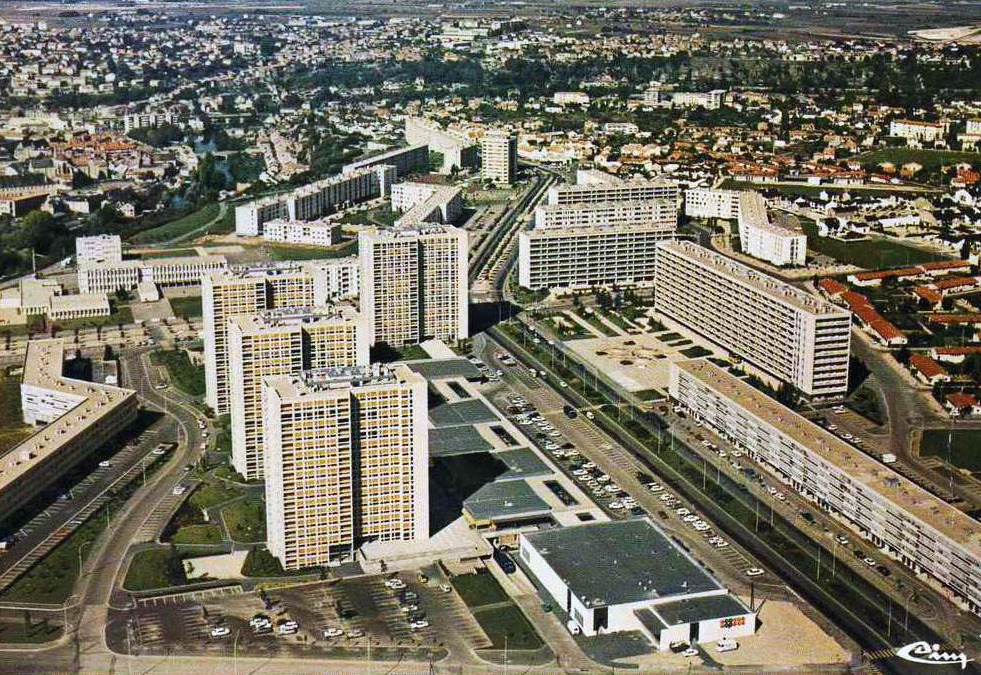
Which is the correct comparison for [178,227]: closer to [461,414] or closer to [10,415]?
[10,415]

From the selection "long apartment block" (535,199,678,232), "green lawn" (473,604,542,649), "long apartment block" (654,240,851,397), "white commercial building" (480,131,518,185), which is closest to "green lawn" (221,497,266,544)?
"green lawn" (473,604,542,649)

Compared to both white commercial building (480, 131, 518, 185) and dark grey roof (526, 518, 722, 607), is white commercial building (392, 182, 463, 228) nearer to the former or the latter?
white commercial building (480, 131, 518, 185)

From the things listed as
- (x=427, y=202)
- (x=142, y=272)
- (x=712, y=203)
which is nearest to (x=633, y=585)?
(x=142, y=272)

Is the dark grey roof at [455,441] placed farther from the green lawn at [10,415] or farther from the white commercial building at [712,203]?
the white commercial building at [712,203]

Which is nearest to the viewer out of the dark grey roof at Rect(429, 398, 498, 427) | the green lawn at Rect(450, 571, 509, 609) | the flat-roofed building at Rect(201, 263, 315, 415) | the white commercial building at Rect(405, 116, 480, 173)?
the green lawn at Rect(450, 571, 509, 609)

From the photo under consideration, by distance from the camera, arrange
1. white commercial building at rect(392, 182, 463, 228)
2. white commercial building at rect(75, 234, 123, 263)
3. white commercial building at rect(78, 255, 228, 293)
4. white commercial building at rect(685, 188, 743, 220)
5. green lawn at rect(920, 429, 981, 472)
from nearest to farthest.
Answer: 1. green lawn at rect(920, 429, 981, 472)
2. white commercial building at rect(78, 255, 228, 293)
3. white commercial building at rect(75, 234, 123, 263)
4. white commercial building at rect(392, 182, 463, 228)
5. white commercial building at rect(685, 188, 743, 220)

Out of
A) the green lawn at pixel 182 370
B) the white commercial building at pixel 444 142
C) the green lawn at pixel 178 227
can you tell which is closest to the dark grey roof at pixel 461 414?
the green lawn at pixel 182 370

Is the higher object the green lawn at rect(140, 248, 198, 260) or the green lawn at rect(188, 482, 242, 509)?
the green lawn at rect(140, 248, 198, 260)
